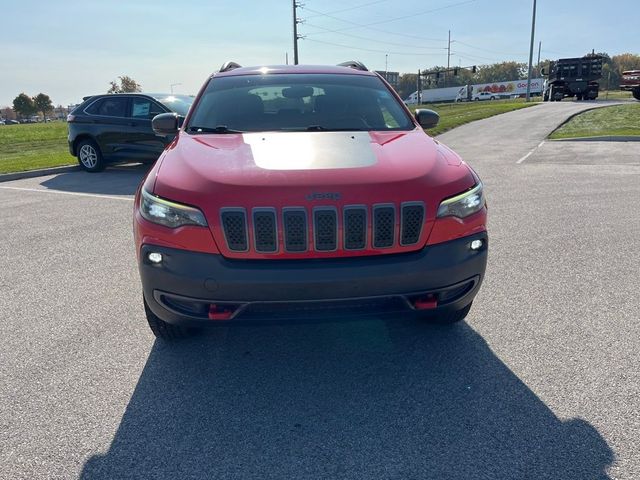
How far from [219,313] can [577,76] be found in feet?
153

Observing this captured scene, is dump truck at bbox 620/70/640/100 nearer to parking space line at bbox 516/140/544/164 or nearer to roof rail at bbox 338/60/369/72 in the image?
parking space line at bbox 516/140/544/164

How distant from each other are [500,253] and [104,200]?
6255mm

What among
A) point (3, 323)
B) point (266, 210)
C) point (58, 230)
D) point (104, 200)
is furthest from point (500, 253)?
point (104, 200)

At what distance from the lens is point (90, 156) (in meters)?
11.3

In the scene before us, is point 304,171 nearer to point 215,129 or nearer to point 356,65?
point 215,129

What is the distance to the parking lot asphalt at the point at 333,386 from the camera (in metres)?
2.19

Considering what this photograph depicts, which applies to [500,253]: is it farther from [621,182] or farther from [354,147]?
[621,182]

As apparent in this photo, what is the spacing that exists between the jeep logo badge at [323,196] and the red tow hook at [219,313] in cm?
70

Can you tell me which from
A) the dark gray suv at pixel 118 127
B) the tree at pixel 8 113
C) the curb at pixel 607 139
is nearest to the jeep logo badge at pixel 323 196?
the dark gray suv at pixel 118 127

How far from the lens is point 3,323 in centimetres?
360

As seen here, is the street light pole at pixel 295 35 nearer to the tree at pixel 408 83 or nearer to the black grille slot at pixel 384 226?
the black grille slot at pixel 384 226

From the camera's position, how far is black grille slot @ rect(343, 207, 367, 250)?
2.44 m

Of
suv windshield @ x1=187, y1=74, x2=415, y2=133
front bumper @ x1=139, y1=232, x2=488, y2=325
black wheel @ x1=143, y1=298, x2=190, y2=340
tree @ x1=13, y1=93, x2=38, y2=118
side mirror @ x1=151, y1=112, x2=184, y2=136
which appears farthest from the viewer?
tree @ x1=13, y1=93, x2=38, y2=118

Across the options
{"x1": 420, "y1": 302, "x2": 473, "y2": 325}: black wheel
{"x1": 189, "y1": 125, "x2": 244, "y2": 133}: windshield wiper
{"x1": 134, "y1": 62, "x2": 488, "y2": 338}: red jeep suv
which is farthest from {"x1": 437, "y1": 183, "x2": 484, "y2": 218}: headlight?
{"x1": 189, "y1": 125, "x2": 244, "y2": 133}: windshield wiper
